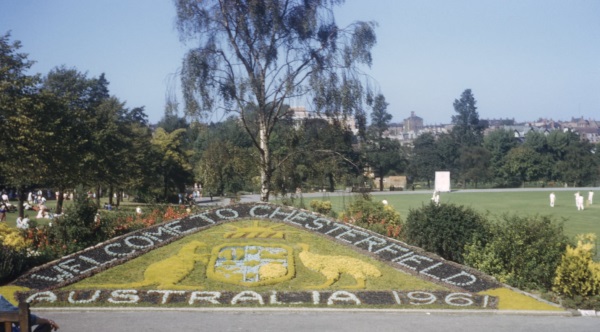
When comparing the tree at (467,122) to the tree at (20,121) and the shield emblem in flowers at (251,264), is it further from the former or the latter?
the shield emblem in flowers at (251,264)

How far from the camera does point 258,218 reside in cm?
2214

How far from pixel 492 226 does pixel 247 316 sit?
9336 mm

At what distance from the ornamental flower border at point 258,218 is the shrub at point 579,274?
1739 mm

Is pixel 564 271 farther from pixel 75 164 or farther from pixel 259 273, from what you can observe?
pixel 75 164

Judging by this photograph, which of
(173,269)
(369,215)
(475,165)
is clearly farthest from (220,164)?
(475,165)

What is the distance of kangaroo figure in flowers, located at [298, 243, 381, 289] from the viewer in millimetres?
16973

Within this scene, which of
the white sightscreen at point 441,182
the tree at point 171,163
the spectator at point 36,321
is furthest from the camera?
the tree at point 171,163

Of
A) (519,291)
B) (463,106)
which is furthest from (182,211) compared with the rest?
(463,106)

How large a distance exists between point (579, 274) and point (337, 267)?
6.31 meters

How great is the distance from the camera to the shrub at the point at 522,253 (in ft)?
56.0

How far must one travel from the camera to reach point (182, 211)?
26.9 meters

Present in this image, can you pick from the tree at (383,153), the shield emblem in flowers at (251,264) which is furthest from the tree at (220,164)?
the tree at (383,153)

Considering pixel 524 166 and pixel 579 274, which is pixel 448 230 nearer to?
pixel 579 274

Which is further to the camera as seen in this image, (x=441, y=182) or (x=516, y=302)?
(x=441, y=182)
